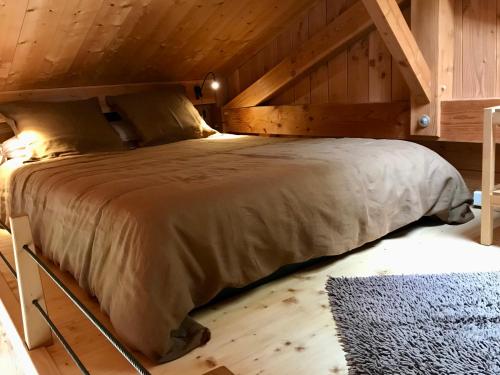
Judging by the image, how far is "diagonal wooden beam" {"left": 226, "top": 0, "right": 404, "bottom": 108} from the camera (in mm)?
3326

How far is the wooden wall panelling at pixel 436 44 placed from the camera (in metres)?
2.92

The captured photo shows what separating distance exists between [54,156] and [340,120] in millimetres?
2000

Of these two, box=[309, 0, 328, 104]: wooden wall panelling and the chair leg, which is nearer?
the chair leg

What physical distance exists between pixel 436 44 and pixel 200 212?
1.97m

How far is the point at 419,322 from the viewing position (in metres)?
1.70

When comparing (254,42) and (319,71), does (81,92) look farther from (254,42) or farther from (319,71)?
(319,71)

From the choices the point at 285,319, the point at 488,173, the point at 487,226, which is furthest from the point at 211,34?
the point at 285,319

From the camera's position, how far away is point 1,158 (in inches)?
125

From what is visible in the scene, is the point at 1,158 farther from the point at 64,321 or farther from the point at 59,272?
the point at 64,321

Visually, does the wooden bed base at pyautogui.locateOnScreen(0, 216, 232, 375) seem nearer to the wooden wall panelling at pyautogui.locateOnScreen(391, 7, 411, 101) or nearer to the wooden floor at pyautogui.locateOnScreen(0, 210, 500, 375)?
the wooden floor at pyautogui.locateOnScreen(0, 210, 500, 375)

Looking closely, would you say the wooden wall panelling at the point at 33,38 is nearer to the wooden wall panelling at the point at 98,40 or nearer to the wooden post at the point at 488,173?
the wooden wall panelling at the point at 98,40

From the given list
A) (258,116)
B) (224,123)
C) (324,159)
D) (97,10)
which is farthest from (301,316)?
(224,123)

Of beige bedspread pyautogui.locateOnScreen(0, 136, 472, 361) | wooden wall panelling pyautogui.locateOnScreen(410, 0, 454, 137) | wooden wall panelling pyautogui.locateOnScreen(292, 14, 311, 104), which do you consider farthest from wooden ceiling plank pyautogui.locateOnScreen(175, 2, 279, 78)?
beige bedspread pyautogui.locateOnScreen(0, 136, 472, 361)

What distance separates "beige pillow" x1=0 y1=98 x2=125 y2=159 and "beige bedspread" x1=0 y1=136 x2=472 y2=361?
8.8 inches
